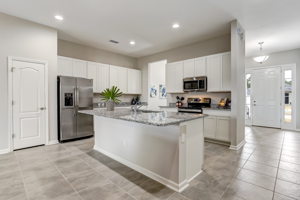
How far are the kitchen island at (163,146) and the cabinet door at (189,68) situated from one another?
2.73 metres

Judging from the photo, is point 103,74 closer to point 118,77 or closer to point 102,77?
point 102,77

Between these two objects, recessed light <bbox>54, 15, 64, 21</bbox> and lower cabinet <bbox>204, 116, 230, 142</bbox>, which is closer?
recessed light <bbox>54, 15, 64, 21</bbox>

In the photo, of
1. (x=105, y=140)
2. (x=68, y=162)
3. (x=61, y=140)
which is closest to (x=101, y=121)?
(x=105, y=140)

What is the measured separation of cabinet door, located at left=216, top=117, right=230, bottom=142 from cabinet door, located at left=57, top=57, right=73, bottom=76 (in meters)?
4.53

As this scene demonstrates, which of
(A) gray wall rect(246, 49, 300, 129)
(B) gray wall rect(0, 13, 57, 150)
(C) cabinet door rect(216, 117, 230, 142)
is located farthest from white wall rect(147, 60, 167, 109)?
(A) gray wall rect(246, 49, 300, 129)

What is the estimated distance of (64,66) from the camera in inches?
175

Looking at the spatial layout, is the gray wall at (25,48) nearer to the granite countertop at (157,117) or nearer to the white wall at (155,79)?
the granite countertop at (157,117)

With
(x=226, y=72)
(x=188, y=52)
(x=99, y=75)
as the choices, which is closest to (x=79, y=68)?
(x=99, y=75)

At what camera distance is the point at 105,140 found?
3.27 metres

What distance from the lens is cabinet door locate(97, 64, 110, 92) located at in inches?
210

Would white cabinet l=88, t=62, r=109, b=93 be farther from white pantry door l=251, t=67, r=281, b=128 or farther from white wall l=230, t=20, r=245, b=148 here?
white pantry door l=251, t=67, r=281, b=128

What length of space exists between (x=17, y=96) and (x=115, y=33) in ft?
9.50

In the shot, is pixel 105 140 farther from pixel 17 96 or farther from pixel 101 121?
pixel 17 96

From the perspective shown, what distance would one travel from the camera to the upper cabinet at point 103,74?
4531 mm
